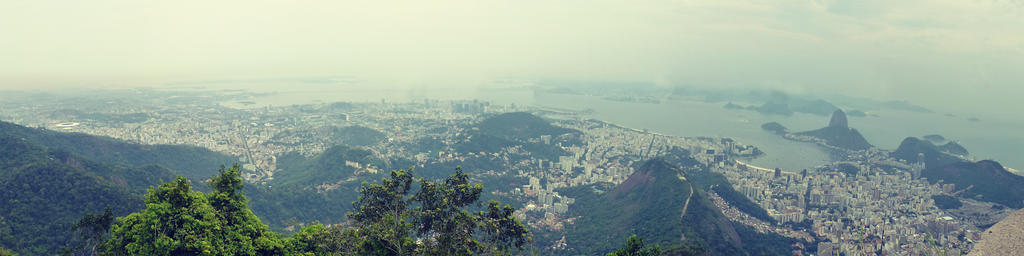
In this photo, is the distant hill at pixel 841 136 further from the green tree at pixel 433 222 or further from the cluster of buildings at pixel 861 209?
the green tree at pixel 433 222

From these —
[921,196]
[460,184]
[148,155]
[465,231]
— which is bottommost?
[921,196]

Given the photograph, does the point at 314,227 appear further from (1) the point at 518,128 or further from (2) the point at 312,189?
(1) the point at 518,128

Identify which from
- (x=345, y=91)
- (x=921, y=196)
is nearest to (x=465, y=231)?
(x=921, y=196)

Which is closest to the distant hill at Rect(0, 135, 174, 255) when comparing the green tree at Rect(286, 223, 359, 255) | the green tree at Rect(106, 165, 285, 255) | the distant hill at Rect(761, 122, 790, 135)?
the green tree at Rect(106, 165, 285, 255)

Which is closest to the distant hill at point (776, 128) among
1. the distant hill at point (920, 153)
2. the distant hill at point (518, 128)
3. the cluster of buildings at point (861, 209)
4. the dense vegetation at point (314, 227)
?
the distant hill at point (920, 153)

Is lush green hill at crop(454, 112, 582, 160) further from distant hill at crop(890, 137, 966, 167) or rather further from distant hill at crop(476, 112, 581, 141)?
distant hill at crop(890, 137, 966, 167)

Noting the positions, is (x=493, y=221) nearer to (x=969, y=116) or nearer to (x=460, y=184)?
(x=460, y=184)
